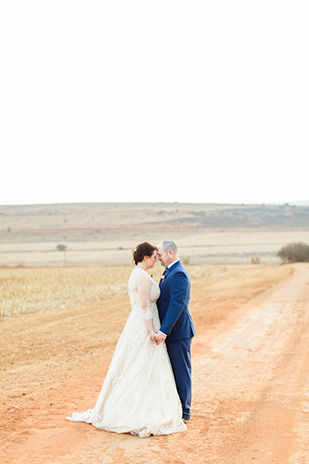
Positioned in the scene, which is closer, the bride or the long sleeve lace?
the bride

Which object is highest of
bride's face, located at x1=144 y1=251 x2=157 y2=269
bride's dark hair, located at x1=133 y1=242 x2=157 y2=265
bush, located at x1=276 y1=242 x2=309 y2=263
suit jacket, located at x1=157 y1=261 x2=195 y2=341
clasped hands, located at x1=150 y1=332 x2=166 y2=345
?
bride's dark hair, located at x1=133 y1=242 x2=157 y2=265

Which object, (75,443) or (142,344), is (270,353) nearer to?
(142,344)

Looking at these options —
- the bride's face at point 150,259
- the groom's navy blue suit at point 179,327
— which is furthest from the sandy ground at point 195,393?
the bride's face at point 150,259

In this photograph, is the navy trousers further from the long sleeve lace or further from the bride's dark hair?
the bride's dark hair

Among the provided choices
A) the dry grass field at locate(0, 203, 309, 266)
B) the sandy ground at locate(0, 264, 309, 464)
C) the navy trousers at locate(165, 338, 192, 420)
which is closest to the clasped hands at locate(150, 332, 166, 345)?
the navy trousers at locate(165, 338, 192, 420)

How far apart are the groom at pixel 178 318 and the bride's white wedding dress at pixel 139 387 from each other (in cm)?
10

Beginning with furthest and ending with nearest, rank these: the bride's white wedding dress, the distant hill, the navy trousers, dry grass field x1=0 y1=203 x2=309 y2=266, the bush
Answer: the distant hill
dry grass field x1=0 y1=203 x2=309 y2=266
the bush
the navy trousers
the bride's white wedding dress

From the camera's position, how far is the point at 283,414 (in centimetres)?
708

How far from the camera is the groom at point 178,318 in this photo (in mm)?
6574

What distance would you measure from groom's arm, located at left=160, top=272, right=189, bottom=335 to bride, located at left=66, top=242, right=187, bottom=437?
0.18m

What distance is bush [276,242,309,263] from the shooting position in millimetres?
53406

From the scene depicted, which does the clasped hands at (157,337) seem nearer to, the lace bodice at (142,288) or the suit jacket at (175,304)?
the suit jacket at (175,304)

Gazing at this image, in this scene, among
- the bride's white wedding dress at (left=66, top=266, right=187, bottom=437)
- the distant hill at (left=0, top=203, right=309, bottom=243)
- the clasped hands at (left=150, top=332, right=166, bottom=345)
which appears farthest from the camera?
the distant hill at (left=0, top=203, right=309, bottom=243)

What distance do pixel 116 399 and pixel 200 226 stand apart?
111 metres
